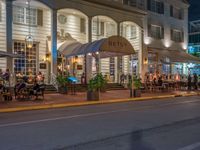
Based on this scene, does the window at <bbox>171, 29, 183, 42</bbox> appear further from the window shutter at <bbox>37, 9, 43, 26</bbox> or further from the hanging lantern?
the hanging lantern

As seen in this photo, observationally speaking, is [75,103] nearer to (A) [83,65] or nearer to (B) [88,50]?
(B) [88,50]

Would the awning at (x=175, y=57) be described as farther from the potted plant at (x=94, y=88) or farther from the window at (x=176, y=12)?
the potted plant at (x=94, y=88)

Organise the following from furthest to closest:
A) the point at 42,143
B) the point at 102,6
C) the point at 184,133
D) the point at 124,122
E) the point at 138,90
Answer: the point at 102,6 < the point at 138,90 < the point at 124,122 < the point at 184,133 < the point at 42,143

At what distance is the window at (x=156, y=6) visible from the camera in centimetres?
3694

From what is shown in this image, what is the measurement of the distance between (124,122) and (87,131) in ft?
6.71

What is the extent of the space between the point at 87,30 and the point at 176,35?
15270 millimetres

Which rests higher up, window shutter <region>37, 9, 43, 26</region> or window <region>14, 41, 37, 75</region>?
window shutter <region>37, 9, 43, 26</region>

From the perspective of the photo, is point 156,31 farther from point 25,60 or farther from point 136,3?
point 25,60

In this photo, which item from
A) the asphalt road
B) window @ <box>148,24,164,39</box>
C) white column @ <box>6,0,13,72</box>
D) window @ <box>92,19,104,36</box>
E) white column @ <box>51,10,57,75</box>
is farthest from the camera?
window @ <box>148,24,164,39</box>

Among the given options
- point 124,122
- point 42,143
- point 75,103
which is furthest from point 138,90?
point 42,143

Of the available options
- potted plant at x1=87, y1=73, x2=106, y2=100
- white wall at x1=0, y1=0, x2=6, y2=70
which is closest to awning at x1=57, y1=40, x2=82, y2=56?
white wall at x1=0, y1=0, x2=6, y2=70

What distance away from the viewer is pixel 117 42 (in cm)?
2414

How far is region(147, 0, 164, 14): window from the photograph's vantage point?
3694cm

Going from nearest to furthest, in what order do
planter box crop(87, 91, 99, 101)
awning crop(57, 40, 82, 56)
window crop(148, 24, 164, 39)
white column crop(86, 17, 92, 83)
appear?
planter box crop(87, 91, 99, 101)
awning crop(57, 40, 82, 56)
white column crop(86, 17, 92, 83)
window crop(148, 24, 164, 39)
